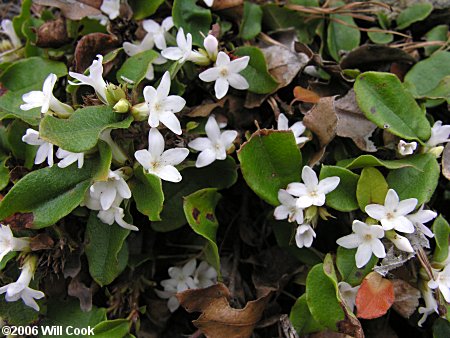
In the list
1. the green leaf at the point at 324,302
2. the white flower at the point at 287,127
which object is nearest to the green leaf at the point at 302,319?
the green leaf at the point at 324,302

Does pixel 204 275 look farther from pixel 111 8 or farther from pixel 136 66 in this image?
pixel 111 8

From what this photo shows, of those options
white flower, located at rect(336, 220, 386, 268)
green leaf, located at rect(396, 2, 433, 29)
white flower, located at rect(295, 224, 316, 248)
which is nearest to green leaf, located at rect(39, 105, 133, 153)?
white flower, located at rect(295, 224, 316, 248)

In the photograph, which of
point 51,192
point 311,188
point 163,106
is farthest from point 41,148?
point 311,188

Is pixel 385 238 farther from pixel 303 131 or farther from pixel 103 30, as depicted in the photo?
pixel 103 30

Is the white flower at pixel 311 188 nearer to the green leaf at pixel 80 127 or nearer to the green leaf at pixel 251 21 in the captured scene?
the green leaf at pixel 80 127

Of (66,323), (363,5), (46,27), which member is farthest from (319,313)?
(46,27)

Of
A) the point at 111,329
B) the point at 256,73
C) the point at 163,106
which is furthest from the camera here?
the point at 256,73
